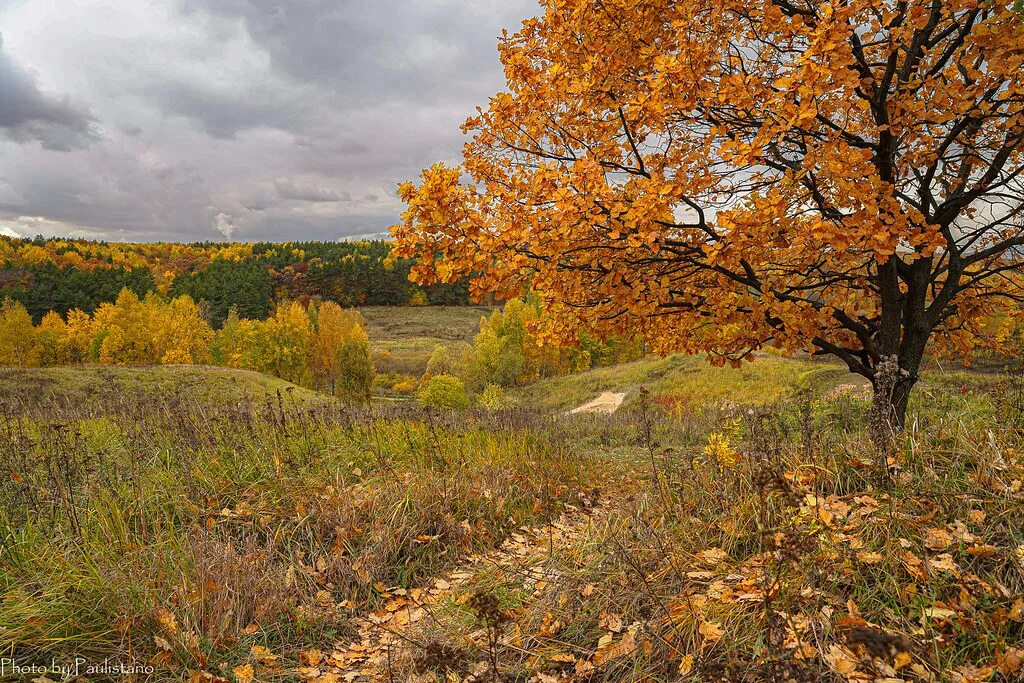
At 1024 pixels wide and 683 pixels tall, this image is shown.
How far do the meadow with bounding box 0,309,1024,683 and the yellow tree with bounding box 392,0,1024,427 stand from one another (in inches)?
34.8

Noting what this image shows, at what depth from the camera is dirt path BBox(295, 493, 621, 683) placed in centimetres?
290

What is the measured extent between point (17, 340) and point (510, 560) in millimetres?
60738

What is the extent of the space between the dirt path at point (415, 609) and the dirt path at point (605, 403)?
76.9 ft

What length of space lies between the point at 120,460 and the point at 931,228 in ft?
22.4

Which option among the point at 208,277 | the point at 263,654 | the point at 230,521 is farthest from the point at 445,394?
the point at 208,277

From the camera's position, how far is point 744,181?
4.45 meters

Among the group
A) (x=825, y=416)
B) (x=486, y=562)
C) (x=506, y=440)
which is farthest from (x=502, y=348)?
(x=486, y=562)

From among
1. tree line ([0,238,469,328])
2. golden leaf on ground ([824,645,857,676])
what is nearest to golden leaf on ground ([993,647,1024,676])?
golden leaf on ground ([824,645,857,676])

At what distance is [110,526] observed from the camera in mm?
3811

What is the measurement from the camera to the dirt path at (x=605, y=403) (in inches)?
1095

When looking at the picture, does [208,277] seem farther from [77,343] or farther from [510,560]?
[510,560]

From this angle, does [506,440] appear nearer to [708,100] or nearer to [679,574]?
[679,574]

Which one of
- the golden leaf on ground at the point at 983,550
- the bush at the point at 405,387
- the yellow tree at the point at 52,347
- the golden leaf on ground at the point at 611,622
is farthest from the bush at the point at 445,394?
the yellow tree at the point at 52,347

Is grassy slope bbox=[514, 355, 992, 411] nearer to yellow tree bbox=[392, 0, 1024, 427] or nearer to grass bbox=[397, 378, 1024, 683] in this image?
yellow tree bbox=[392, 0, 1024, 427]
